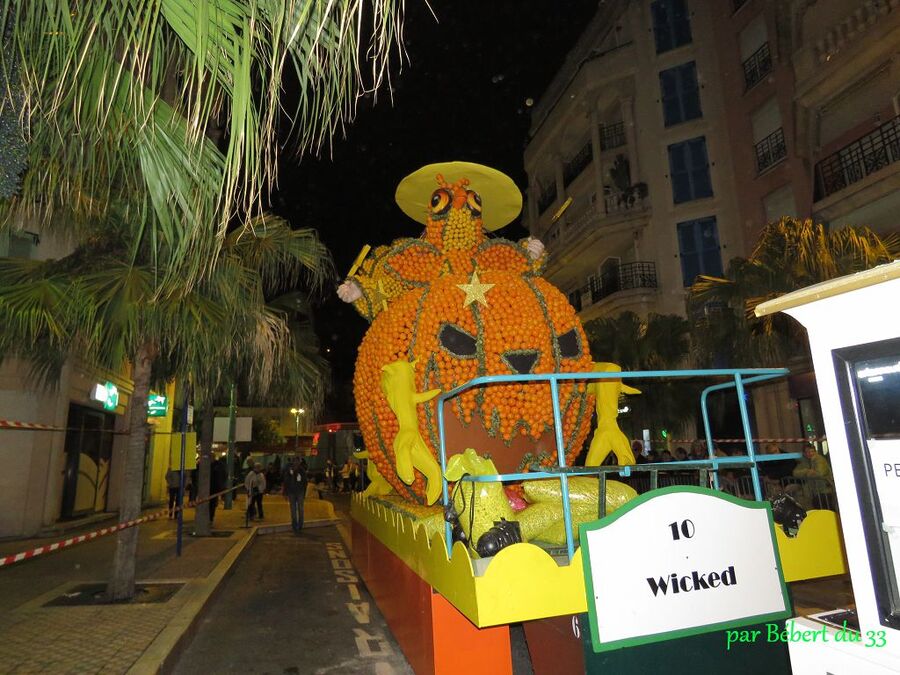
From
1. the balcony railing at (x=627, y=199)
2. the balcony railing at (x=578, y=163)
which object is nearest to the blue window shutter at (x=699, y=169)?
the balcony railing at (x=627, y=199)

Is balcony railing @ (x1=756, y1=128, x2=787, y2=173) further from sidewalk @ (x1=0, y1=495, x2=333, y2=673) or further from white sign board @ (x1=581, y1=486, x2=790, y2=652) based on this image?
sidewalk @ (x1=0, y1=495, x2=333, y2=673)

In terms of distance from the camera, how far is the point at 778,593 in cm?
333

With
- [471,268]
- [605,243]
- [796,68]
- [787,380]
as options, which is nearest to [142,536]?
[471,268]

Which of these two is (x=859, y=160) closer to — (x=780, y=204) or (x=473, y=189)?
(x=780, y=204)

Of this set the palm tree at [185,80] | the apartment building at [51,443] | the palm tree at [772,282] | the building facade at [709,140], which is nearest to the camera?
the palm tree at [185,80]

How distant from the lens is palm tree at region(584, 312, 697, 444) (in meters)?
14.5

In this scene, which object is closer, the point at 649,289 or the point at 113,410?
the point at 113,410

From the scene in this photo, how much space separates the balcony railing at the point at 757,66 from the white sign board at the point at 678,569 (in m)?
16.7

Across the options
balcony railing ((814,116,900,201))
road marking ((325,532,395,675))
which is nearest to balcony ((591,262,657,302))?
balcony railing ((814,116,900,201))

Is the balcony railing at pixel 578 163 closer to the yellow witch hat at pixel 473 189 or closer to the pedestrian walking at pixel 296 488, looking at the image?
the pedestrian walking at pixel 296 488

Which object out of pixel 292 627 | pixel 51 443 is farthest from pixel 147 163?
pixel 51 443

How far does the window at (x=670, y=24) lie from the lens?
19.6 metres

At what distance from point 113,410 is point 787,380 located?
17161 mm

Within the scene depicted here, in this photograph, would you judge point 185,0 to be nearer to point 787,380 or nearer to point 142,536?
point 142,536
